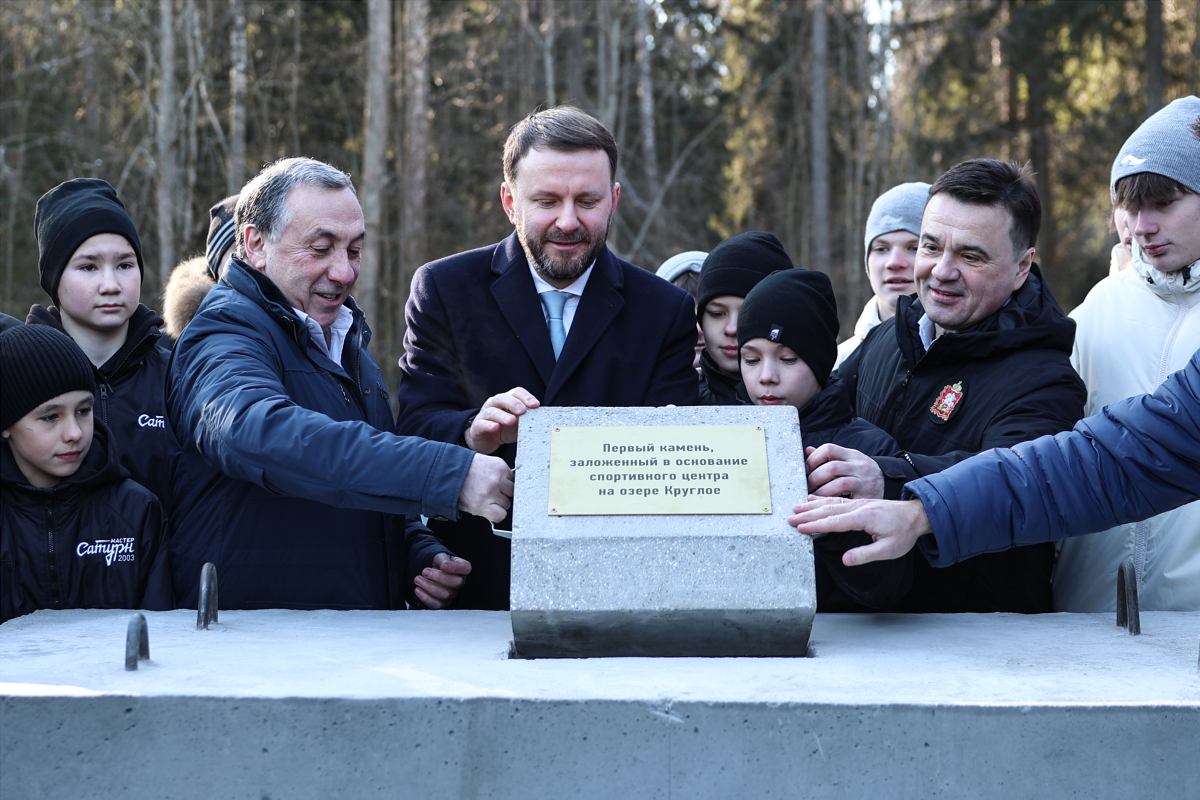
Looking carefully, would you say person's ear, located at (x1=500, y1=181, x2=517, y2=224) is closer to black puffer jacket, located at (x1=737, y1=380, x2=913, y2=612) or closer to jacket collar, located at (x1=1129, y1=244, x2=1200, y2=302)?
black puffer jacket, located at (x1=737, y1=380, x2=913, y2=612)

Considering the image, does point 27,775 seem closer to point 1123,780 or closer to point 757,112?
point 1123,780

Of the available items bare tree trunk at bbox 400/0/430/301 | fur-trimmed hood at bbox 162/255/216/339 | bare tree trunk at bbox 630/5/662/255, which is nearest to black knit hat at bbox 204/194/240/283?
fur-trimmed hood at bbox 162/255/216/339

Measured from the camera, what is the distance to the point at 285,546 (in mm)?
3146

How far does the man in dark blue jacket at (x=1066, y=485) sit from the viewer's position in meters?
2.71

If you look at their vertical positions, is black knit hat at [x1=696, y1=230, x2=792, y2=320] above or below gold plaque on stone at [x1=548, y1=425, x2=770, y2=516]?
above

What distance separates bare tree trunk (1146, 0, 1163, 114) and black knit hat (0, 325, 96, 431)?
19.8 metres

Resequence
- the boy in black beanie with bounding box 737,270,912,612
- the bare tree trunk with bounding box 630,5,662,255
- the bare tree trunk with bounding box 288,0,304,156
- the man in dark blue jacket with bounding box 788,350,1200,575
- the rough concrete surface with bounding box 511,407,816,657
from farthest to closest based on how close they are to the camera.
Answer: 1. the bare tree trunk with bounding box 630,5,662,255
2. the bare tree trunk with bounding box 288,0,304,156
3. the boy in black beanie with bounding box 737,270,912,612
4. the man in dark blue jacket with bounding box 788,350,1200,575
5. the rough concrete surface with bounding box 511,407,816,657

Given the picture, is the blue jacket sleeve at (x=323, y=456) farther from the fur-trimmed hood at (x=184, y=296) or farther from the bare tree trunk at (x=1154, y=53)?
the bare tree trunk at (x=1154, y=53)

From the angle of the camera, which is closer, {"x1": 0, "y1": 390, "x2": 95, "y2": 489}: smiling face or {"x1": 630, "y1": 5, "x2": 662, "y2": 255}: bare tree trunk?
{"x1": 0, "y1": 390, "x2": 95, "y2": 489}: smiling face

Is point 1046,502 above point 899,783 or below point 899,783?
above

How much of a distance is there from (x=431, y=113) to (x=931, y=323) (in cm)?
1506

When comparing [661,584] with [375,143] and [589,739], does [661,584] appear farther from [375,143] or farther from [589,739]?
[375,143]

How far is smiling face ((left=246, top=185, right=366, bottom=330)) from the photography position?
328 centimetres

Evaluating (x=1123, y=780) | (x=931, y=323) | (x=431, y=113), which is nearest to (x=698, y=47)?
(x=431, y=113)
